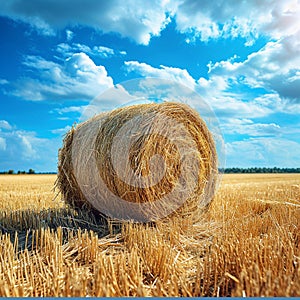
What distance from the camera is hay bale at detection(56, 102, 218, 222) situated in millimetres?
4660

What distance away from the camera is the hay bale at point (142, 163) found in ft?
15.3

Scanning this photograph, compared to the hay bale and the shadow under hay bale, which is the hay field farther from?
the hay bale

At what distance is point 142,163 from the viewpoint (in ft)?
15.1

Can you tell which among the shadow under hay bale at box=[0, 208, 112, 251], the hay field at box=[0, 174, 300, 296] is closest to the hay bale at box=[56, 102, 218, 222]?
the shadow under hay bale at box=[0, 208, 112, 251]

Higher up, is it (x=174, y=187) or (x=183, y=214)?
(x=174, y=187)

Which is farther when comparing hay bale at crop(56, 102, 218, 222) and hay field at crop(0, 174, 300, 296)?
hay bale at crop(56, 102, 218, 222)

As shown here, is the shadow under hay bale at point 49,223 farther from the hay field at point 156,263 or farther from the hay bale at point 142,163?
the hay bale at point 142,163

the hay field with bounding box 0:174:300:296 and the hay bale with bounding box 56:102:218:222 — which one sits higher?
the hay bale with bounding box 56:102:218:222

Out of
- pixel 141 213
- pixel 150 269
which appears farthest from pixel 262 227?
pixel 150 269

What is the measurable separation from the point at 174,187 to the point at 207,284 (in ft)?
8.36

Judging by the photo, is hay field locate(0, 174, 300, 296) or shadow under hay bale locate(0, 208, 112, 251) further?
shadow under hay bale locate(0, 208, 112, 251)

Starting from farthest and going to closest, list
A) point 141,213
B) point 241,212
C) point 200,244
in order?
point 241,212 → point 141,213 → point 200,244

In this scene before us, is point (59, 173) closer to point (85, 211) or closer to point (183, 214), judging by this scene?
point (85, 211)

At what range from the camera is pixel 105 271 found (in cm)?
254
